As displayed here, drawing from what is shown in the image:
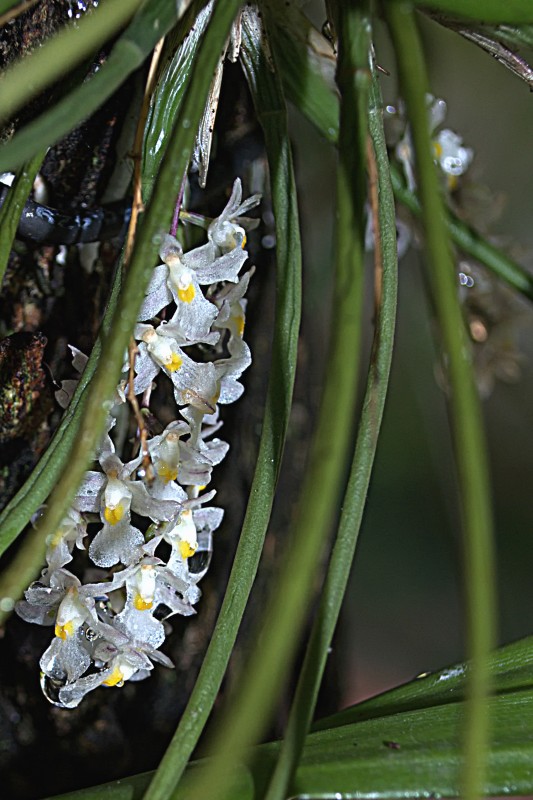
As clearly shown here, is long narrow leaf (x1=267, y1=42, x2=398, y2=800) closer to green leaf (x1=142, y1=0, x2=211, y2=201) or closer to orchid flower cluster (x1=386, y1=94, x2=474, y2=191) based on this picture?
green leaf (x1=142, y1=0, x2=211, y2=201)

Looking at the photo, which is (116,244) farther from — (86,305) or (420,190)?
(420,190)

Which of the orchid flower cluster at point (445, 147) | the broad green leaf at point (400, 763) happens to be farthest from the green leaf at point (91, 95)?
the orchid flower cluster at point (445, 147)

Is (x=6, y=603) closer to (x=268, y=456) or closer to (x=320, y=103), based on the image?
(x=268, y=456)

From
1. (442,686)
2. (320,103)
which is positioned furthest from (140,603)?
(320,103)

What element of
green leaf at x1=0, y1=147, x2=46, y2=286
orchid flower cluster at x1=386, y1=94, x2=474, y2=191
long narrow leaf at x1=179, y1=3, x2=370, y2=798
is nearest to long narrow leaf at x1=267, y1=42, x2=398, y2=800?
long narrow leaf at x1=179, y1=3, x2=370, y2=798

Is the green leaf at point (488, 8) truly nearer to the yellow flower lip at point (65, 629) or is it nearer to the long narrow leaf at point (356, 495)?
the long narrow leaf at point (356, 495)

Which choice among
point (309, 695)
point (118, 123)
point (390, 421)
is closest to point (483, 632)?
point (309, 695)
